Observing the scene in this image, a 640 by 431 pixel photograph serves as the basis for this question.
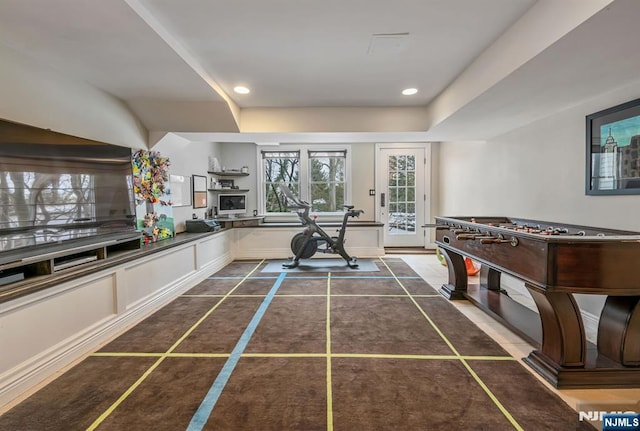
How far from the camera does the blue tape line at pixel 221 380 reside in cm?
153

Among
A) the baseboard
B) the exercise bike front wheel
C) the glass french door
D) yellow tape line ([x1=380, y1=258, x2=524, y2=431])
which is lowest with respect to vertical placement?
yellow tape line ([x1=380, y1=258, x2=524, y2=431])

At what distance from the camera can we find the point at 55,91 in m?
2.45

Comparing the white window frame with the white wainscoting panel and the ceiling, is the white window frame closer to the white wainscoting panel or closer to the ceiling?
the ceiling

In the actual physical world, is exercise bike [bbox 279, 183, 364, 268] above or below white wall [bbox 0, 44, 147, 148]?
below

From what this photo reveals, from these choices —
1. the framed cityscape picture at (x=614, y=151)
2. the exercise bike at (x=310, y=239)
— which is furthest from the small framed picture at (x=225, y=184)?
the framed cityscape picture at (x=614, y=151)

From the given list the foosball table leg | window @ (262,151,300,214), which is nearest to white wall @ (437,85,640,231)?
the foosball table leg

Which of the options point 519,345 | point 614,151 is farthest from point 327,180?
point 519,345

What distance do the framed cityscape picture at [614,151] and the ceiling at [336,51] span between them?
27 cm

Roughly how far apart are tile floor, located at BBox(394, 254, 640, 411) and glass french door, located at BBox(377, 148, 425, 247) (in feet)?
6.37

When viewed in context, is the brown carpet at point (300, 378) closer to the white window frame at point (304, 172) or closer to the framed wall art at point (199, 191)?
the framed wall art at point (199, 191)

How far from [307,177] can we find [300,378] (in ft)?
15.8

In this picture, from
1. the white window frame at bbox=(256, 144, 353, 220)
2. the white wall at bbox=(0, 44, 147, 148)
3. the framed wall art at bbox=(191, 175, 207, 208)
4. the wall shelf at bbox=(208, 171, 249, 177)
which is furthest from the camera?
the white window frame at bbox=(256, 144, 353, 220)

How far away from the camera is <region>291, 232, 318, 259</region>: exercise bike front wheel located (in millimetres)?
5000

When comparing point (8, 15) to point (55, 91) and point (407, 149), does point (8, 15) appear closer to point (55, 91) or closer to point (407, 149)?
point (55, 91)
